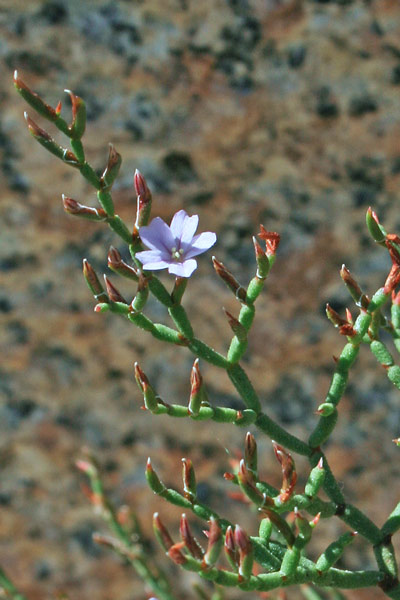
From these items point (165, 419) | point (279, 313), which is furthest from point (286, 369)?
point (165, 419)

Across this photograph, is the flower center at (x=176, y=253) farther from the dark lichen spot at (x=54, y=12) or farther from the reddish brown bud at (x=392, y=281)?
the dark lichen spot at (x=54, y=12)

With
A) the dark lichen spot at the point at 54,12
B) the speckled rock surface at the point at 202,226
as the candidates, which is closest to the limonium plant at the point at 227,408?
the speckled rock surface at the point at 202,226

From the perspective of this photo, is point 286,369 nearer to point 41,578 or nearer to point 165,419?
point 165,419

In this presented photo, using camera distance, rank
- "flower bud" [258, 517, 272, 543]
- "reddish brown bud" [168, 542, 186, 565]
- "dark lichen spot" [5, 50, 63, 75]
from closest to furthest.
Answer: "reddish brown bud" [168, 542, 186, 565] → "flower bud" [258, 517, 272, 543] → "dark lichen spot" [5, 50, 63, 75]

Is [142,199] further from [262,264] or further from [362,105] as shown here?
[362,105]

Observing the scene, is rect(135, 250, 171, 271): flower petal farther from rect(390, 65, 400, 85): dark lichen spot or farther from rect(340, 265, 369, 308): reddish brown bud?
rect(390, 65, 400, 85): dark lichen spot

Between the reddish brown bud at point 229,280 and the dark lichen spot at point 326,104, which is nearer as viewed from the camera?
the reddish brown bud at point 229,280

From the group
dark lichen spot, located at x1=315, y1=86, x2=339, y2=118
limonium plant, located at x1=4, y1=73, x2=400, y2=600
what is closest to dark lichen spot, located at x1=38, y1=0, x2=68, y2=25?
dark lichen spot, located at x1=315, y1=86, x2=339, y2=118
